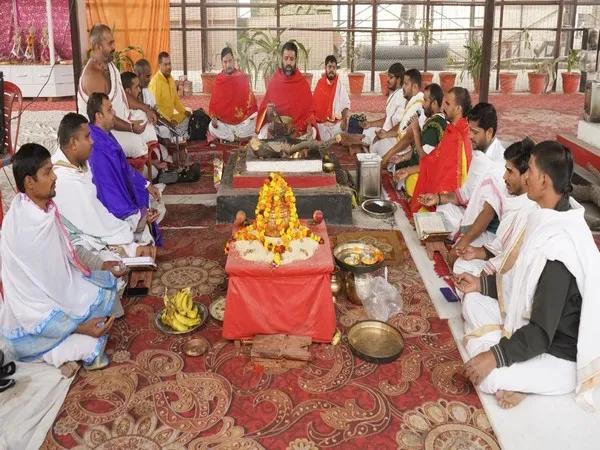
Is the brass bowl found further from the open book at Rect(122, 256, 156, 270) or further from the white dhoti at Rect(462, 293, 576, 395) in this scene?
the white dhoti at Rect(462, 293, 576, 395)

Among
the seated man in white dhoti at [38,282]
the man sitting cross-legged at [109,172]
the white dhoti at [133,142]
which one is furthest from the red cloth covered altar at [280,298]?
the white dhoti at [133,142]

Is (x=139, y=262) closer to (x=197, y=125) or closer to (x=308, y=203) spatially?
(x=308, y=203)

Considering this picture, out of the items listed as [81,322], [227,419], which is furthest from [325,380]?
[81,322]

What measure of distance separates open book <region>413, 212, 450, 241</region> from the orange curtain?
853cm

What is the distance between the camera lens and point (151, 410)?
3270 mm

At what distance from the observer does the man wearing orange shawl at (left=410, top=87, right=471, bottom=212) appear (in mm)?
5289

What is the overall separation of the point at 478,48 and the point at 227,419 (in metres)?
11.9

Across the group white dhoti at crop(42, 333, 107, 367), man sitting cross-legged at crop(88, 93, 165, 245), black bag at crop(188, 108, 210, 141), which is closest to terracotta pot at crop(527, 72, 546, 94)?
black bag at crop(188, 108, 210, 141)

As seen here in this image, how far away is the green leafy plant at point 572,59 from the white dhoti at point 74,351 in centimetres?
1317

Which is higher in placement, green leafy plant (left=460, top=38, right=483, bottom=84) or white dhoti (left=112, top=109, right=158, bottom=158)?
green leafy plant (left=460, top=38, right=483, bottom=84)

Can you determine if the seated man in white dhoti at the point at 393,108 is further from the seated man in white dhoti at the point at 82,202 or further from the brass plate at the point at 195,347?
the brass plate at the point at 195,347

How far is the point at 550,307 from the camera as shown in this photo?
2.98 meters

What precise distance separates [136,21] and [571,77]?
9.22m

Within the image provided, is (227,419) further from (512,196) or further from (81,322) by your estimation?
(512,196)
